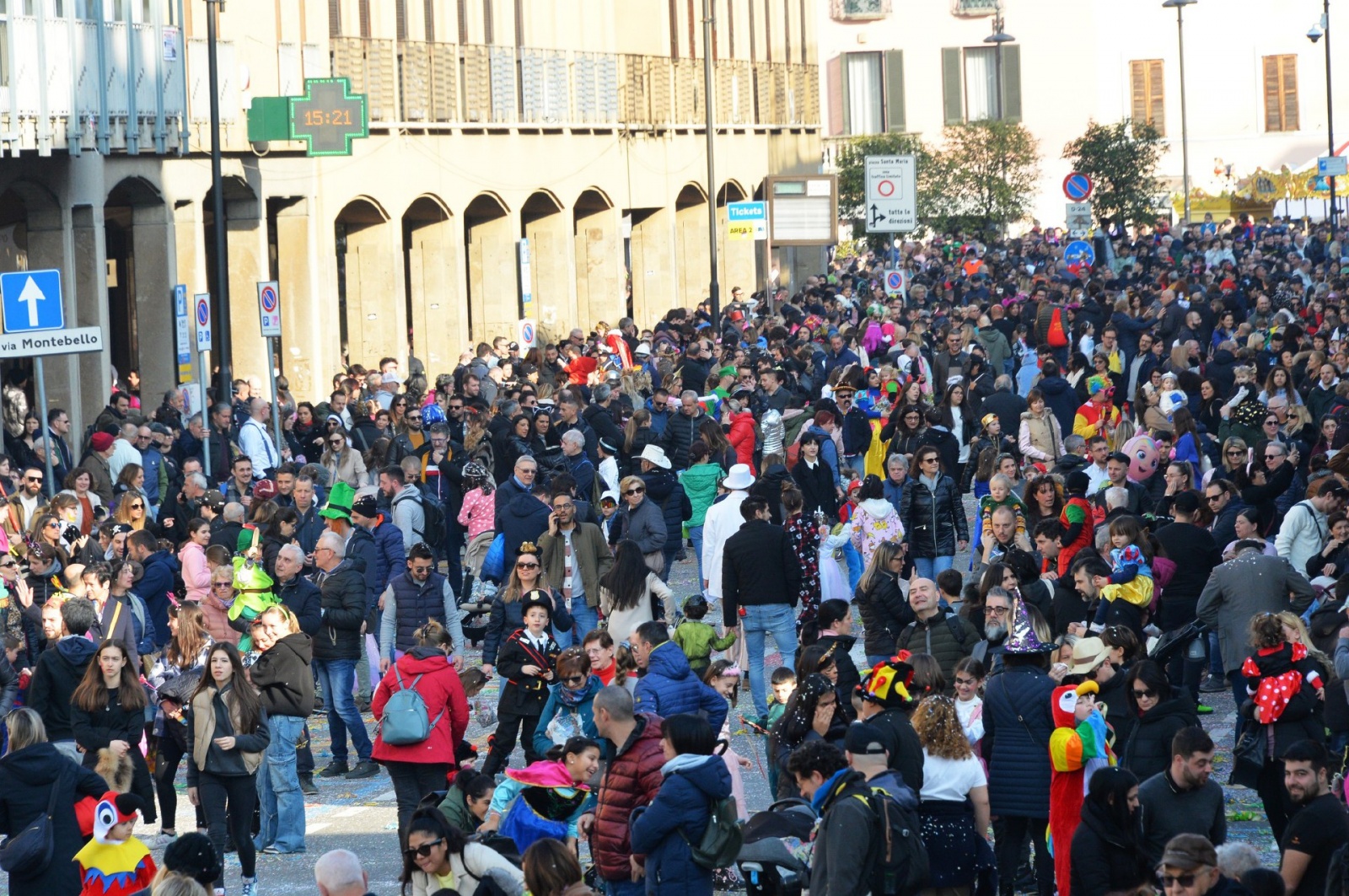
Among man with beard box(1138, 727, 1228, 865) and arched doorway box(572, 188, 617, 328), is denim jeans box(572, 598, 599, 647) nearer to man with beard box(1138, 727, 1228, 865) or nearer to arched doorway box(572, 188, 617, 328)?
man with beard box(1138, 727, 1228, 865)

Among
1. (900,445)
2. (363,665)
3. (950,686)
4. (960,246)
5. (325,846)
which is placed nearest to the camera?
(950,686)

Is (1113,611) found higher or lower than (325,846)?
higher

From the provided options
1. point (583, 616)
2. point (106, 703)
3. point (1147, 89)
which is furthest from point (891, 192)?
point (1147, 89)

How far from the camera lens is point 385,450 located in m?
19.9

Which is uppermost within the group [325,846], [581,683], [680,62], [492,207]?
[680,62]

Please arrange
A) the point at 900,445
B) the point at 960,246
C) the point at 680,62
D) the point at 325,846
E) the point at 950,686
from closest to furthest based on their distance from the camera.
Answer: the point at 950,686 < the point at 325,846 < the point at 900,445 < the point at 680,62 < the point at 960,246

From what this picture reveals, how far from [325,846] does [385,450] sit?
313 inches

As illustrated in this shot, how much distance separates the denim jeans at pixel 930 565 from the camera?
16781 mm

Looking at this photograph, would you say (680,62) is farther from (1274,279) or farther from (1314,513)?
(1314,513)

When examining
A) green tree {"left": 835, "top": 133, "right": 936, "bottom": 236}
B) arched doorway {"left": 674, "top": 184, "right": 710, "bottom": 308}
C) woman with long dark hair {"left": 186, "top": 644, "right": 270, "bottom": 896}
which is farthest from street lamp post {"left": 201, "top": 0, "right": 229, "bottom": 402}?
green tree {"left": 835, "top": 133, "right": 936, "bottom": 236}

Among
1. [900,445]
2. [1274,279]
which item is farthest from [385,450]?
[1274,279]

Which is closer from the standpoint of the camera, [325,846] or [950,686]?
[950,686]

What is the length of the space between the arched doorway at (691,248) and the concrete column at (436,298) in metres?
11.6

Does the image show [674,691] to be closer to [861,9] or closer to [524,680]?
[524,680]
